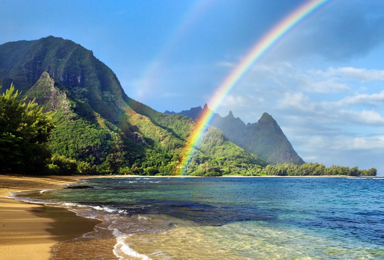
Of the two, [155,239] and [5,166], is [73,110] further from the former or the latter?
[155,239]

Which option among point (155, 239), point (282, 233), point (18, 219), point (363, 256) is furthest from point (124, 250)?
point (363, 256)

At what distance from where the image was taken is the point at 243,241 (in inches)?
392

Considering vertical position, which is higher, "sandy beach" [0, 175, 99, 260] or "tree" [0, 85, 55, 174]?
"tree" [0, 85, 55, 174]

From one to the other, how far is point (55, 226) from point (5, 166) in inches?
1566

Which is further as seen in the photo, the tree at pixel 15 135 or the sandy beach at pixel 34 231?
the tree at pixel 15 135

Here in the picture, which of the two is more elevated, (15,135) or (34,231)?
(15,135)

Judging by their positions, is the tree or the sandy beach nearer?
the sandy beach

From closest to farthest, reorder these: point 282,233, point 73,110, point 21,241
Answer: point 21,241
point 282,233
point 73,110

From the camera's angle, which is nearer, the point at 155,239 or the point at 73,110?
the point at 155,239

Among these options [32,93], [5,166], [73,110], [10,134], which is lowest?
[5,166]

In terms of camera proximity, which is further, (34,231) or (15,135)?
(15,135)

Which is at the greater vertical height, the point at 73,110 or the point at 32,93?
the point at 32,93

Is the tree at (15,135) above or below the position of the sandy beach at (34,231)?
above

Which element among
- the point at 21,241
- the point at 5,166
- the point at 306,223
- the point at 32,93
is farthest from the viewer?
the point at 32,93
